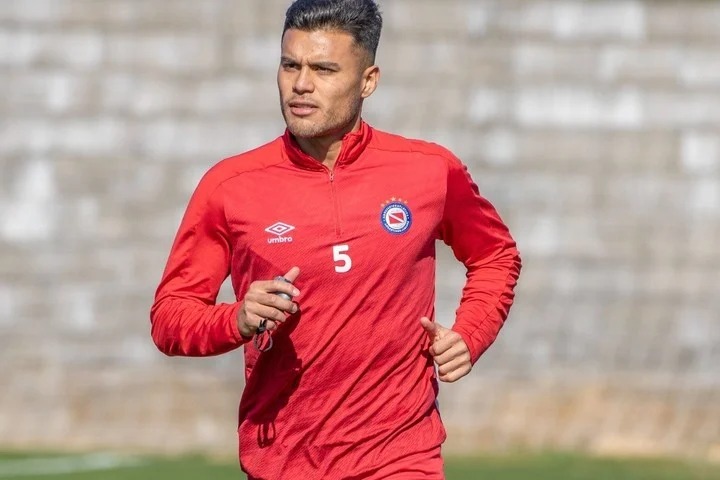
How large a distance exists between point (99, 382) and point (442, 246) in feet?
7.65

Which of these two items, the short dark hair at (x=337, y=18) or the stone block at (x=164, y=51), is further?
the stone block at (x=164, y=51)

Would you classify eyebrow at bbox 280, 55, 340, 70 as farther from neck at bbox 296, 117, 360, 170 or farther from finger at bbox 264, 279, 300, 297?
finger at bbox 264, 279, 300, 297

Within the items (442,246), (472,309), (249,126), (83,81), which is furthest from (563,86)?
(472,309)

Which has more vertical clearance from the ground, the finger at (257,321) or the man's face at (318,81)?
the man's face at (318,81)

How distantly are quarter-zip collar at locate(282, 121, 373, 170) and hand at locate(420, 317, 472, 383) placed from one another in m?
0.56

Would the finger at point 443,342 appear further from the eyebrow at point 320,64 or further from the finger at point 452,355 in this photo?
the eyebrow at point 320,64

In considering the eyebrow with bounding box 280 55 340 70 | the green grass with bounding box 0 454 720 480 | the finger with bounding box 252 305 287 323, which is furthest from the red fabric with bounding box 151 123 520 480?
the green grass with bounding box 0 454 720 480

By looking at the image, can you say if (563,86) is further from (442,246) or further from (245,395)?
(245,395)

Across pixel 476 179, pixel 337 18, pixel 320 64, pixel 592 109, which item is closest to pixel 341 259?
pixel 320 64

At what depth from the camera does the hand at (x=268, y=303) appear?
4246mm

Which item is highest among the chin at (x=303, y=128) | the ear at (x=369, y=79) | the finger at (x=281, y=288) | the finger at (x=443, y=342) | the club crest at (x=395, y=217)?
the ear at (x=369, y=79)

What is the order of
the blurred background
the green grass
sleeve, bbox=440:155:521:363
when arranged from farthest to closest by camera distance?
the blurred background, the green grass, sleeve, bbox=440:155:521:363

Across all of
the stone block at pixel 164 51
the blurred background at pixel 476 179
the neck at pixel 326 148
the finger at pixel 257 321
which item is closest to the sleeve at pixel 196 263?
the neck at pixel 326 148

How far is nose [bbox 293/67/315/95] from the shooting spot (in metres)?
4.72
